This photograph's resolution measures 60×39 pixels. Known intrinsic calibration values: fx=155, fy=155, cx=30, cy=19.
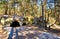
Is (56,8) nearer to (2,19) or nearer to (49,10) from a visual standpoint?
(49,10)

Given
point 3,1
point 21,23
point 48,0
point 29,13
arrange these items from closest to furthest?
point 21,23 < point 48,0 < point 29,13 < point 3,1

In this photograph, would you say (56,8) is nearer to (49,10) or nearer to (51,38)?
(49,10)

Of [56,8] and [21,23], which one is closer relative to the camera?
[21,23]

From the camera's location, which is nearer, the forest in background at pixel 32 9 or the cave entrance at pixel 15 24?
the cave entrance at pixel 15 24

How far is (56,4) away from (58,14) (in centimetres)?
128

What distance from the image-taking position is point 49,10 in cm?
1955

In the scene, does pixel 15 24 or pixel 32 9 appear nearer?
pixel 15 24

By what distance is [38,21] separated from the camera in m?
16.2

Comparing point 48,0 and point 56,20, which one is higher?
point 48,0

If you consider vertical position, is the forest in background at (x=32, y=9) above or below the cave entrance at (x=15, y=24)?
above

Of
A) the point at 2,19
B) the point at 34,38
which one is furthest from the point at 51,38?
the point at 2,19

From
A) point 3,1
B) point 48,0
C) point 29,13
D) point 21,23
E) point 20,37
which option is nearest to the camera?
point 20,37

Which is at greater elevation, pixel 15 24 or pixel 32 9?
pixel 32 9

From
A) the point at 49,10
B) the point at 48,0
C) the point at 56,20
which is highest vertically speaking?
the point at 48,0
